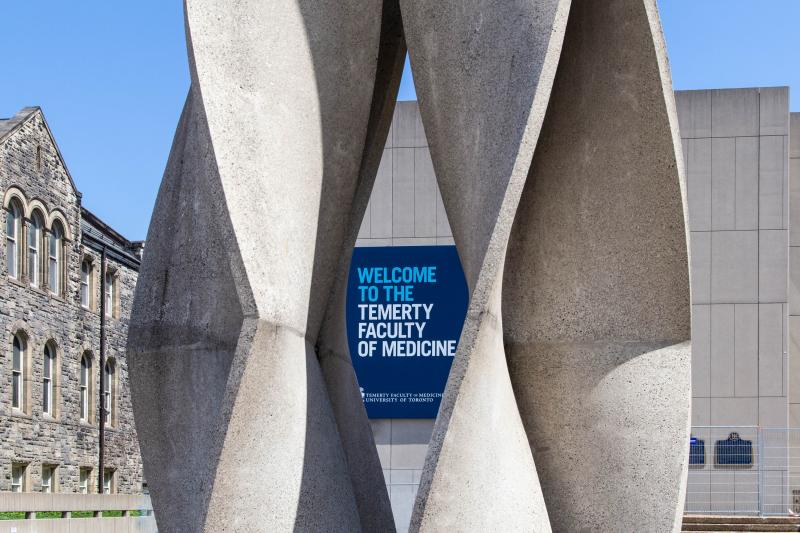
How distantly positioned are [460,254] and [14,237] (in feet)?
110

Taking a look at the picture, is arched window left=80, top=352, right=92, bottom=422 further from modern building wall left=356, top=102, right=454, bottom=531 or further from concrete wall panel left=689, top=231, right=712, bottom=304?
concrete wall panel left=689, top=231, right=712, bottom=304

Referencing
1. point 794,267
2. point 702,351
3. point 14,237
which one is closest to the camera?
point 702,351

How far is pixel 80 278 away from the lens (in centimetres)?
4072

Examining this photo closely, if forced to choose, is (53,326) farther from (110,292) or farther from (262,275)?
(262,275)

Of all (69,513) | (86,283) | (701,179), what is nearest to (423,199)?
(701,179)

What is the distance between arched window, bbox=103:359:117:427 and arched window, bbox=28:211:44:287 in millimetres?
6976

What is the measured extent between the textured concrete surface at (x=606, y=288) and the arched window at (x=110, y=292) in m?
40.6

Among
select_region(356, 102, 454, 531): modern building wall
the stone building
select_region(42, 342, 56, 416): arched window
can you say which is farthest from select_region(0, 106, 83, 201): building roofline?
select_region(356, 102, 454, 531): modern building wall

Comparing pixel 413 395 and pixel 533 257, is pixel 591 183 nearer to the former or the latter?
pixel 533 257

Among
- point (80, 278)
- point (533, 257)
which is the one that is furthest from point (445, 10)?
point (80, 278)

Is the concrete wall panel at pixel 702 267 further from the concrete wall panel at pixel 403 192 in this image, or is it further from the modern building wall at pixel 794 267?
the concrete wall panel at pixel 403 192

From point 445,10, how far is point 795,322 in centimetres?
2467

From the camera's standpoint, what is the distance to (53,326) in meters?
38.0

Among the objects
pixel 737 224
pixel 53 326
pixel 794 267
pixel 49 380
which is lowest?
pixel 49 380
